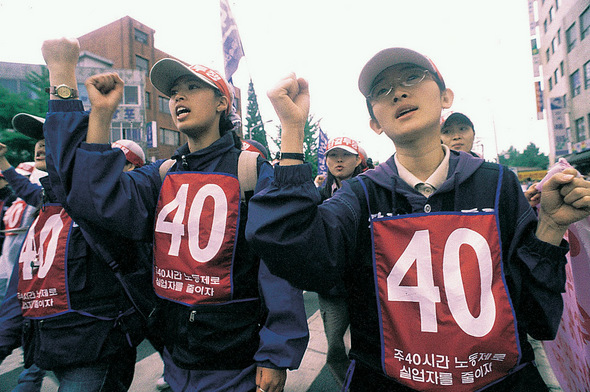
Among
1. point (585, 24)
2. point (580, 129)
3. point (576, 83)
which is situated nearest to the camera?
point (585, 24)

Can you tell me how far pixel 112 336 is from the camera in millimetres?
1805

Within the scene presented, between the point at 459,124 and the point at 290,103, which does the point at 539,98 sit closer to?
the point at 459,124

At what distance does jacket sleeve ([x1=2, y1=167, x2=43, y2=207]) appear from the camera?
326 centimetres

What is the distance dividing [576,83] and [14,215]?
32.9 metres

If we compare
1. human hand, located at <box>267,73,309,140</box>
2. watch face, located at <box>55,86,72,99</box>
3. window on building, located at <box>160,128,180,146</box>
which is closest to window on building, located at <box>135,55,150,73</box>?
window on building, located at <box>160,128,180,146</box>

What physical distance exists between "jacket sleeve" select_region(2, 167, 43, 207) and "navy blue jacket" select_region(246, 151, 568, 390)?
10.8ft

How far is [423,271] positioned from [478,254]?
20cm

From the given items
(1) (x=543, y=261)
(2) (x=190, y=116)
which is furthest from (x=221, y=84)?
(1) (x=543, y=261)

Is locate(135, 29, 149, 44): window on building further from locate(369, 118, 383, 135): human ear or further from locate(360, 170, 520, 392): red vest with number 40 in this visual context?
locate(360, 170, 520, 392): red vest with number 40

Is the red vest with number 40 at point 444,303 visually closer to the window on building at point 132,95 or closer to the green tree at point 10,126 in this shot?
the green tree at point 10,126

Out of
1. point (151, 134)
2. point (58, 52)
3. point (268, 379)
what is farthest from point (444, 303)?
point (151, 134)

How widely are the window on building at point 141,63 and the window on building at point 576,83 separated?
3686 cm

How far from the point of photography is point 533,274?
1.13 m

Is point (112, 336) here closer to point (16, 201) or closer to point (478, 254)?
point (478, 254)
